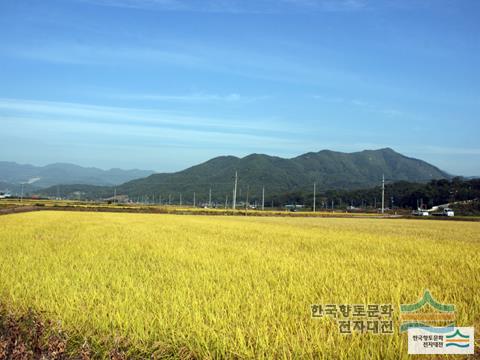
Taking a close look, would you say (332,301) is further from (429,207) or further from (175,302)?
(429,207)

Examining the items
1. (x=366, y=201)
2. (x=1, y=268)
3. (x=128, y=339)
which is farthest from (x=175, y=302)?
(x=366, y=201)

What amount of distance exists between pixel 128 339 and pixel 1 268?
422 centimetres

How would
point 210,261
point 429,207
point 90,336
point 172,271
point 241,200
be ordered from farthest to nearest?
point 241,200 < point 429,207 < point 210,261 < point 172,271 < point 90,336

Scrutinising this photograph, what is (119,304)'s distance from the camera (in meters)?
4.42

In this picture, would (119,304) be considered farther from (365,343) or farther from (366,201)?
(366,201)

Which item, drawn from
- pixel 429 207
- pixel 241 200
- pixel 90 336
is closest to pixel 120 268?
pixel 90 336

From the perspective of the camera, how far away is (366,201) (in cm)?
10706

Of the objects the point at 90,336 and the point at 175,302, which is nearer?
the point at 90,336

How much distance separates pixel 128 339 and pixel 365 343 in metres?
1.83

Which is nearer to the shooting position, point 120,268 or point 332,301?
point 332,301

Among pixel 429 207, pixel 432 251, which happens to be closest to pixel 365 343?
pixel 432 251

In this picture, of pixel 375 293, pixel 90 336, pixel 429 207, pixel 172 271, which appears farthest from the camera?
pixel 429 207

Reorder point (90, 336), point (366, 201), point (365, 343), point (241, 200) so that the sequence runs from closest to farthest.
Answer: point (365, 343), point (90, 336), point (366, 201), point (241, 200)

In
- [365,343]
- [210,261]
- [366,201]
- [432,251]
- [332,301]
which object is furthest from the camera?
[366,201]
